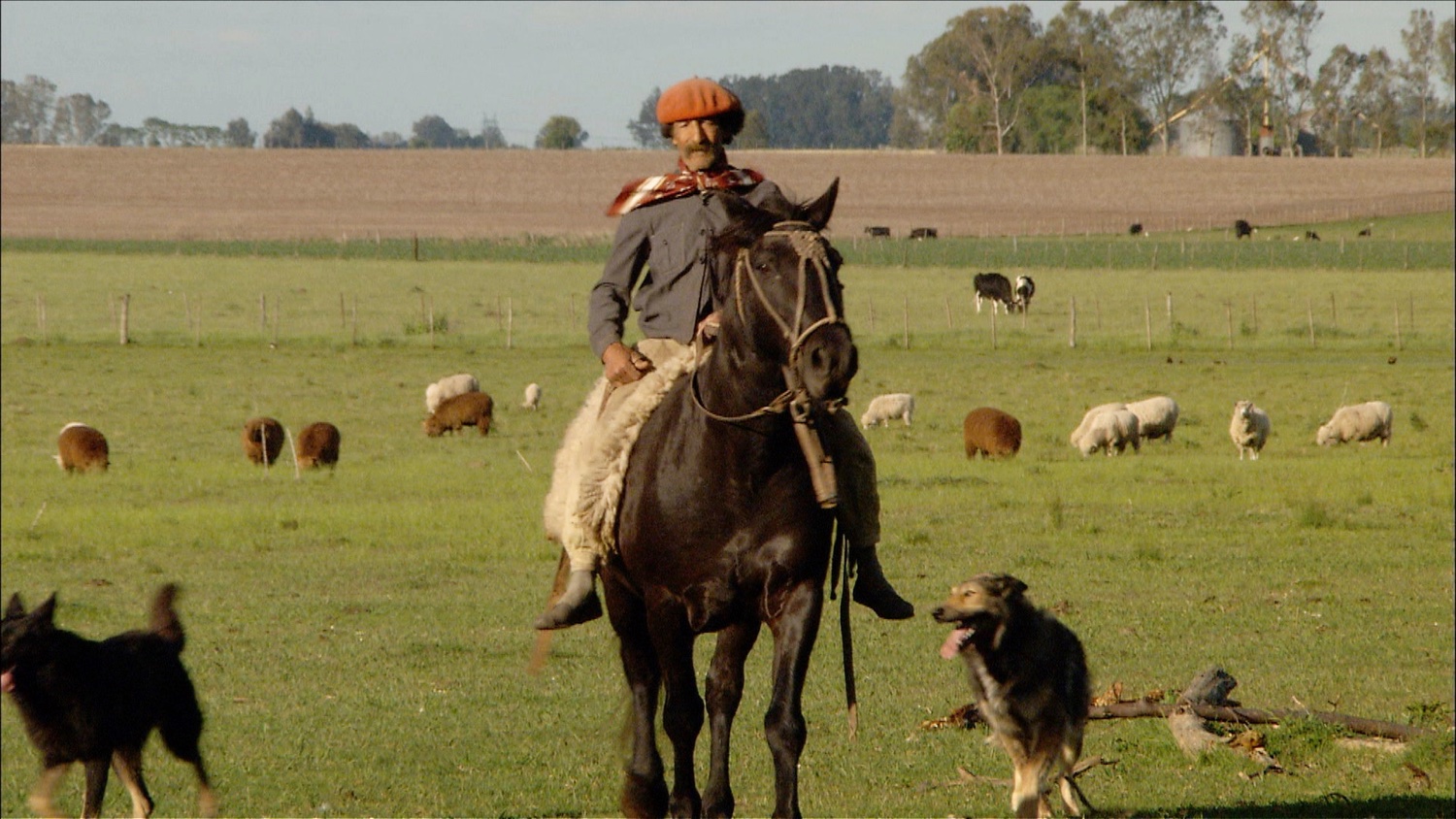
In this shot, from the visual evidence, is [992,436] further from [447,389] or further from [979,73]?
[979,73]

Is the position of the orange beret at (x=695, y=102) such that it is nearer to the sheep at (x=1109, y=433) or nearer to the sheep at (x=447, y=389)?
the sheep at (x=1109, y=433)

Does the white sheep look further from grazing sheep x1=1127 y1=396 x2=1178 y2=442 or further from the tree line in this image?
the tree line

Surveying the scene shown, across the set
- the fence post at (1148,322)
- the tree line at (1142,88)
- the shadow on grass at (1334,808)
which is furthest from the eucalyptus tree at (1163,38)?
the shadow on grass at (1334,808)

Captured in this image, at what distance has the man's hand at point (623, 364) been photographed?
283 inches

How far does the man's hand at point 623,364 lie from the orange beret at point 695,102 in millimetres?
1000

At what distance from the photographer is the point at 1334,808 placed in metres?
7.60

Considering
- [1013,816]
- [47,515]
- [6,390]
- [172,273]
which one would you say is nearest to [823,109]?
[172,273]

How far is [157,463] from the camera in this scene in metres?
25.1

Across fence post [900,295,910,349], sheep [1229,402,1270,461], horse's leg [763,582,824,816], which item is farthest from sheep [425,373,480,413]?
horse's leg [763,582,824,816]

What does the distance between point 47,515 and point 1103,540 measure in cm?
1241

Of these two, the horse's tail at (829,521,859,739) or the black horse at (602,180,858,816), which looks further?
the horse's tail at (829,521,859,739)

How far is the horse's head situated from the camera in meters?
5.63

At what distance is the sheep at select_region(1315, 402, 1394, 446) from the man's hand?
2170cm

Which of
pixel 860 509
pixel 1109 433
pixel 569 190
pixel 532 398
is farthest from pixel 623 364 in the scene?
pixel 569 190
